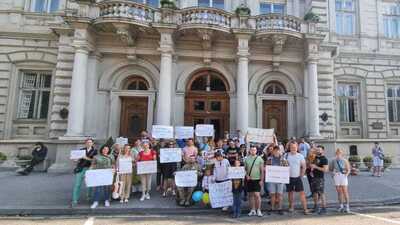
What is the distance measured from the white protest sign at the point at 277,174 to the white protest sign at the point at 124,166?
13.2ft

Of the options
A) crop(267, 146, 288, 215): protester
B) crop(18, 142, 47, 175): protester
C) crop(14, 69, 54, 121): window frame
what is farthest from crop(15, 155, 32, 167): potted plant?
crop(267, 146, 288, 215): protester

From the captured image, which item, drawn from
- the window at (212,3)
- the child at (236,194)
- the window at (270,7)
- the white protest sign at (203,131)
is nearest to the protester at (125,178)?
the child at (236,194)

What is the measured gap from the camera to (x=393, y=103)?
1803cm

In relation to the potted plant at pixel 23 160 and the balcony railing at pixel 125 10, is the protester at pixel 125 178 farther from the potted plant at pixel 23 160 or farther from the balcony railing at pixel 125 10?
the potted plant at pixel 23 160

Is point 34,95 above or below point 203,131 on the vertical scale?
above

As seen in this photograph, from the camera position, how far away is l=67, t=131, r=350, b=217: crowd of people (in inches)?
280

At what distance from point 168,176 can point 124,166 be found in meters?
1.54

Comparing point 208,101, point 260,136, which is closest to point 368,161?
point 260,136

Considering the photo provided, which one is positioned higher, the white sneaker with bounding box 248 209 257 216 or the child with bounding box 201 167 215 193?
the child with bounding box 201 167 215 193

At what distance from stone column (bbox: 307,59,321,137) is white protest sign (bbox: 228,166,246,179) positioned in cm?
875

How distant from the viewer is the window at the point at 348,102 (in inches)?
688

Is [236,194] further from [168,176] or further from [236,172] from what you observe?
[168,176]

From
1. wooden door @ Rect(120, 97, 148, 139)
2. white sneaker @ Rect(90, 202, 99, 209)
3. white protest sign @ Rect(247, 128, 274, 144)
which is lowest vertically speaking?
white sneaker @ Rect(90, 202, 99, 209)

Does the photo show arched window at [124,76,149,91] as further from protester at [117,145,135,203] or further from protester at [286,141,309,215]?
protester at [286,141,309,215]
